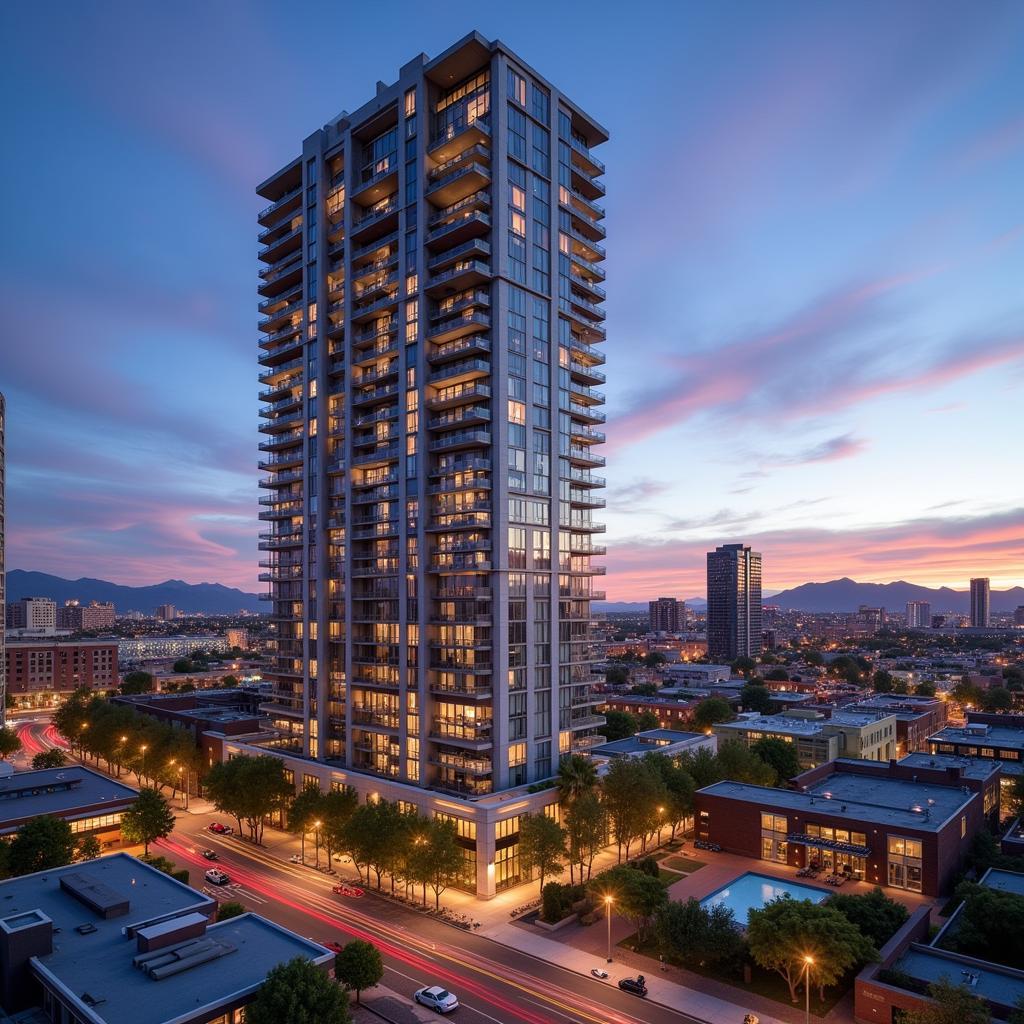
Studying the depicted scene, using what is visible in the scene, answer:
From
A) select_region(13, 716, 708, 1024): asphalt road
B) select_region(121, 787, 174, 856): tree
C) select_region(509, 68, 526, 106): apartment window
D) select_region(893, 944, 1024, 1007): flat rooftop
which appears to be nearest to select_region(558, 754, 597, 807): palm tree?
select_region(13, 716, 708, 1024): asphalt road

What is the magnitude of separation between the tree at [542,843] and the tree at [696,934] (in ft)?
48.2

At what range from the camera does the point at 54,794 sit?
91062mm

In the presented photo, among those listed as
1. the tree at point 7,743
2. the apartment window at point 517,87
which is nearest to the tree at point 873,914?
the apartment window at point 517,87

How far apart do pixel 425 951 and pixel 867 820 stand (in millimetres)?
49620

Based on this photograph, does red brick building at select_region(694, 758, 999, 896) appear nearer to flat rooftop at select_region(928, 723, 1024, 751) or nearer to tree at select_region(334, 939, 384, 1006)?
flat rooftop at select_region(928, 723, 1024, 751)

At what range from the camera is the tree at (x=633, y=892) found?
59000 millimetres

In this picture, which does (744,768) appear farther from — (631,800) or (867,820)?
(631,800)


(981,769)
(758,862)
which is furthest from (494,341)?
(981,769)

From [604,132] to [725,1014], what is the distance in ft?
340

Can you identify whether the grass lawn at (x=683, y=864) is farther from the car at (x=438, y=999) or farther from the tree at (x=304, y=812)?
the tree at (x=304, y=812)

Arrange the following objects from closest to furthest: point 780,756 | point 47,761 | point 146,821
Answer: point 146,821, point 780,756, point 47,761

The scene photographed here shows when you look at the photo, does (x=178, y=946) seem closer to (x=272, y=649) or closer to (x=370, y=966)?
(x=370, y=966)

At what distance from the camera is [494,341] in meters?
83.6

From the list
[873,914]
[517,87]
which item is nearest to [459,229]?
[517,87]
